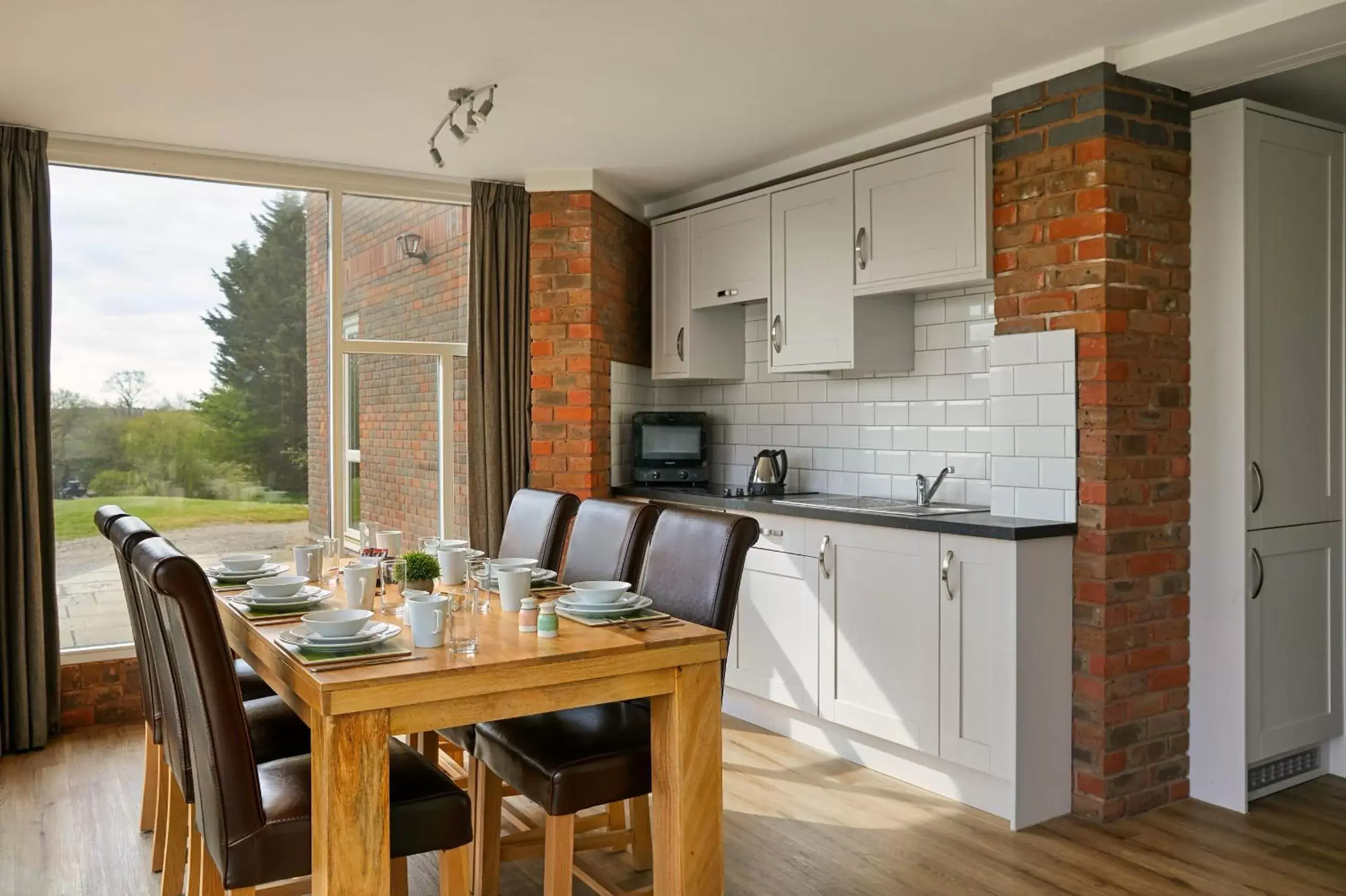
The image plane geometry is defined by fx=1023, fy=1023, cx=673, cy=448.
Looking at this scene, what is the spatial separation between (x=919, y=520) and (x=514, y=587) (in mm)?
1540

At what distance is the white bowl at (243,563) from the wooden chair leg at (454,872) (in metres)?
1.28

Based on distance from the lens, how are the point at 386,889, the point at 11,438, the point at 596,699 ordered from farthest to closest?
the point at 11,438 < the point at 596,699 < the point at 386,889

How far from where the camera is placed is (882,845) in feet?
10.1

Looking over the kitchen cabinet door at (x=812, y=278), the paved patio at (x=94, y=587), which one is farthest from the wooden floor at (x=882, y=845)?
the kitchen cabinet door at (x=812, y=278)

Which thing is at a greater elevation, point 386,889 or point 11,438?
point 11,438

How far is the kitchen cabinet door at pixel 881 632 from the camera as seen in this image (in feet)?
11.3

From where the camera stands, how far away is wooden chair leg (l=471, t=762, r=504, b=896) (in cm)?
266

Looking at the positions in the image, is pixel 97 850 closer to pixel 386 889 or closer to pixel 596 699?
pixel 386 889

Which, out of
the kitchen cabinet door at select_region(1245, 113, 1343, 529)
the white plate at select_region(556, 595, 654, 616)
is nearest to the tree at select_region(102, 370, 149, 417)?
the white plate at select_region(556, 595, 654, 616)

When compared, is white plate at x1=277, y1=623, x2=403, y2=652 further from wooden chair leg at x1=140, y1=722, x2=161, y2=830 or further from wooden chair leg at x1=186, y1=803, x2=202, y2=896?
wooden chair leg at x1=140, y1=722, x2=161, y2=830

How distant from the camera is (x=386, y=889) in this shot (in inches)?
77.1

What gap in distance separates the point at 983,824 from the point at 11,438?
12.7 feet

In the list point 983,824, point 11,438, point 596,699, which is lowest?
point 983,824

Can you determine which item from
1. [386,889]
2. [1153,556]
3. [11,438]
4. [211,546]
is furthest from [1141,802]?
[11,438]
